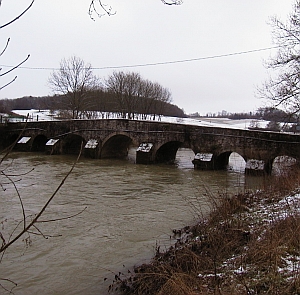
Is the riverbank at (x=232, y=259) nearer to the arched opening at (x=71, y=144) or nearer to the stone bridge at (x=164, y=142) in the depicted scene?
the stone bridge at (x=164, y=142)

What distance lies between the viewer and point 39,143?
26750 mm

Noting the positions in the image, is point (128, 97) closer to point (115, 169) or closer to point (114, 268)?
point (115, 169)

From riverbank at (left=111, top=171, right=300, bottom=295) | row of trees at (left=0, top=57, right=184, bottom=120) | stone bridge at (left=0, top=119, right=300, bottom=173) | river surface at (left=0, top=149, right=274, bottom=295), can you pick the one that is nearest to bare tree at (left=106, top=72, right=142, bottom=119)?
row of trees at (left=0, top=57, right=184, bottom=120)

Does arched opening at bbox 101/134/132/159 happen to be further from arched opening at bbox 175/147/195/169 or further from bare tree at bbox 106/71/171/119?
bare tree at bbox 106/71/171/119

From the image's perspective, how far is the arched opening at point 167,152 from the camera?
20158 mm

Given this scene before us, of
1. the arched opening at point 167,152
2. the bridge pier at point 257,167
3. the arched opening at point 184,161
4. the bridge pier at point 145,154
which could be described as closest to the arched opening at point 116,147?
the bridge pier at point 145,154

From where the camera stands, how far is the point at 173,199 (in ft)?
34.5

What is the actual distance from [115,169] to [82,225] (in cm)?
986

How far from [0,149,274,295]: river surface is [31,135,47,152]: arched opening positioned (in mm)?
11470

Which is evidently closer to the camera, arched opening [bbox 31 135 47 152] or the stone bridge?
the stone bridge

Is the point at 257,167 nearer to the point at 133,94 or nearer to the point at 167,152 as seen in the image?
the point at 167,152

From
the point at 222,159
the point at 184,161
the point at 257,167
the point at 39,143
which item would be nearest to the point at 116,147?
the point at 184,161

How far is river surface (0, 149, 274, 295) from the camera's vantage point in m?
5.08

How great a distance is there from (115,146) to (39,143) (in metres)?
7.18
